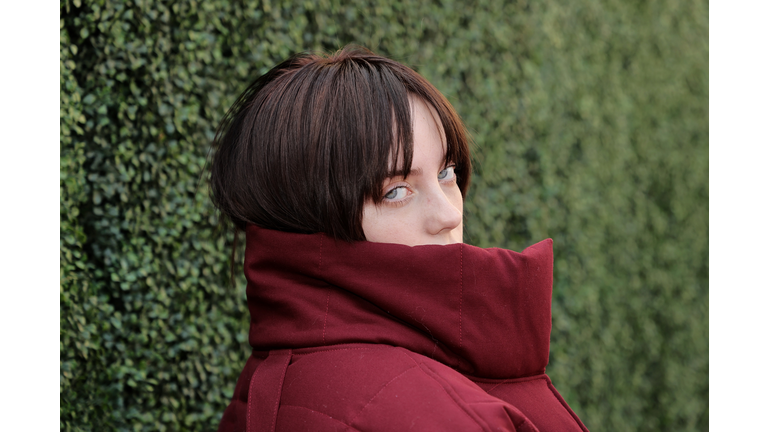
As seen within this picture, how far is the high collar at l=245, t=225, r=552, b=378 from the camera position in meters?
1.24

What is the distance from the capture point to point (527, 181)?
11.6 ft

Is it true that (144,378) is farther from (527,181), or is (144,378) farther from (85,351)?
(527,181)

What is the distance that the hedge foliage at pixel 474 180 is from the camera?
7.23 feet

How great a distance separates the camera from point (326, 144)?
1.30m

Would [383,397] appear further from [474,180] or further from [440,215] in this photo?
[474,180]

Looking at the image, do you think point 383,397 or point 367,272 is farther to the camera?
point 367,272

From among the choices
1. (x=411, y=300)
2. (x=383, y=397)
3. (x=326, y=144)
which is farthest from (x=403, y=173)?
(x=383, y=397)

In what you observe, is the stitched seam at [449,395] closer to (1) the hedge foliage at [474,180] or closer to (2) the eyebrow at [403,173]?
(2) the eyebrow at [403,173]

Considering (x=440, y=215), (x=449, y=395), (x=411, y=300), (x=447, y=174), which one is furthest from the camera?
(x=447, y=174)

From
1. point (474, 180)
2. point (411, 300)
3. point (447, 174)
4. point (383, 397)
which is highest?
point (447, 174)

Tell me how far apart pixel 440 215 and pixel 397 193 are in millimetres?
112

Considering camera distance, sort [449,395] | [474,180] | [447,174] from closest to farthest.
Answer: [449,395] → [447,174] → [474,180]

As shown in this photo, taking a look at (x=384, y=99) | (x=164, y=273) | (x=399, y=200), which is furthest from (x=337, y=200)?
(x=164, y=273)

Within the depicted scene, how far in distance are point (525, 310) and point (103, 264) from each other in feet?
5.36
